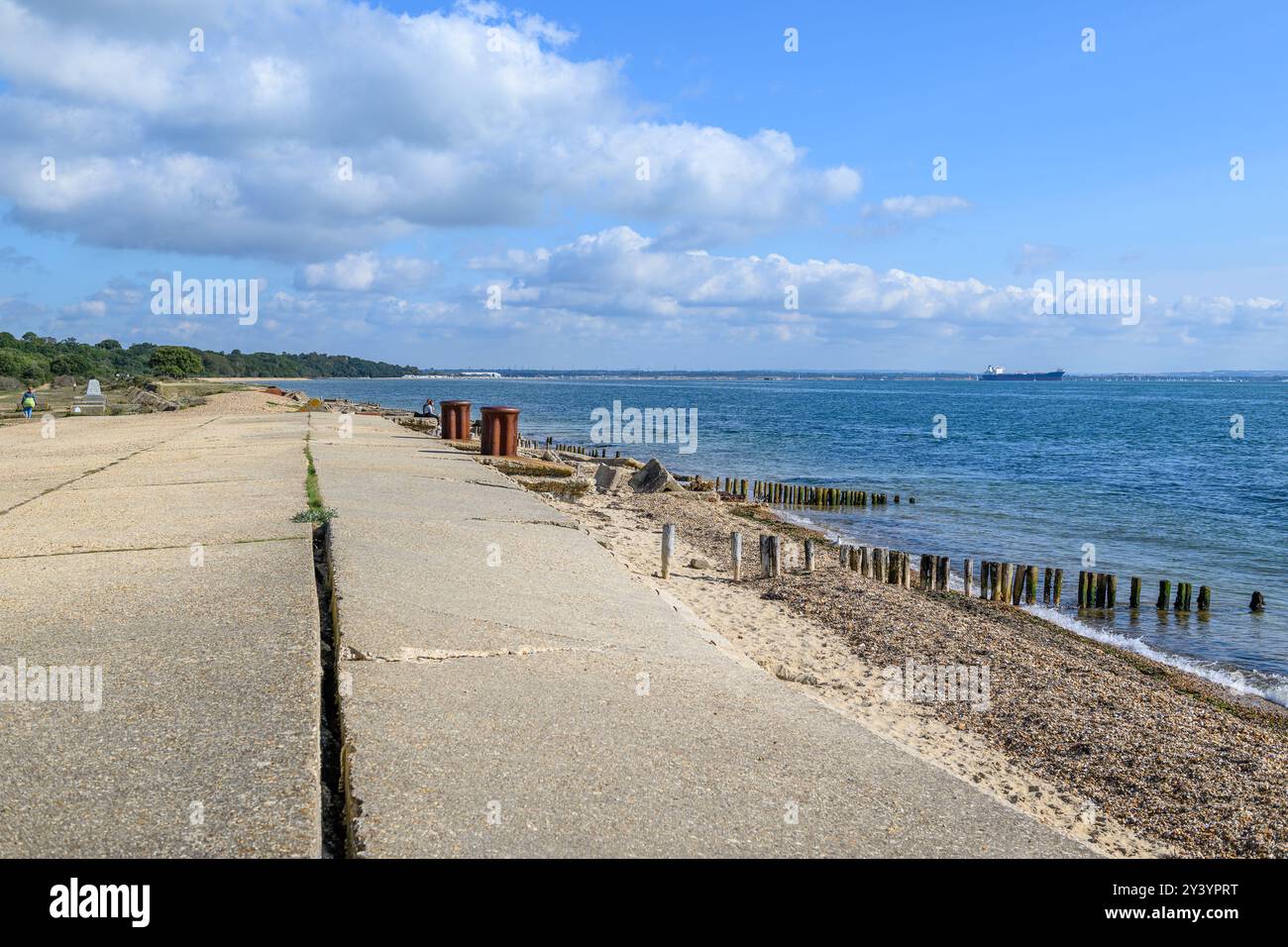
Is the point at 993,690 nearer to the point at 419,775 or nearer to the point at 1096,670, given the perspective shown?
the point at 1096,670

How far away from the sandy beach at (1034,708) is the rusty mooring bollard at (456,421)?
12.9 m

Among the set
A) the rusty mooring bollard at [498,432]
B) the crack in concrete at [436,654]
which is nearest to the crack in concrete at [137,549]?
the crack in concrete at [436,654]

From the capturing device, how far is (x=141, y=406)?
41.2 m

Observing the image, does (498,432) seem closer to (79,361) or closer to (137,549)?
(137,549)

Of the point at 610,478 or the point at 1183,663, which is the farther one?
the point at 610,478

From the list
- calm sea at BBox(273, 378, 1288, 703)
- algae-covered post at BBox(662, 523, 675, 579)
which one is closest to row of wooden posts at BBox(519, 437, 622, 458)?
calm sea at BBox(273, 378, 1288, 703)

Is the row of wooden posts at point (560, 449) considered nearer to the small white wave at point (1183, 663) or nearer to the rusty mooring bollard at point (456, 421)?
the rusty mooring bollard at point (456, 421)

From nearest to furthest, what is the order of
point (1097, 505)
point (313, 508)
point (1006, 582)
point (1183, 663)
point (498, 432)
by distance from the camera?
point (313, 508) → point (1183, 663) → point (1006, 582) → point (498, 432) → point (1097, 505)

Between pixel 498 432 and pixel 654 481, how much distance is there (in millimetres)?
4524

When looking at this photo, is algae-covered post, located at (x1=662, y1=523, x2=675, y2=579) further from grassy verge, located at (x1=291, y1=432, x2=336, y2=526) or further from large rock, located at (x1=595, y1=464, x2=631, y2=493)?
large rock, located at (x1=595, y1=464, x2=631, y2=493)

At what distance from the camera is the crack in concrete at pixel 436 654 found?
20.0ft

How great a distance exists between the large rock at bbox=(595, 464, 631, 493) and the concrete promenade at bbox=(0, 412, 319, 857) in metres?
11.6

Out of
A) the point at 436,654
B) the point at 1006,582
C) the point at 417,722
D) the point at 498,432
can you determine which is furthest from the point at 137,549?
the point at 498,432

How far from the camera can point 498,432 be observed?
2228 centimetres
